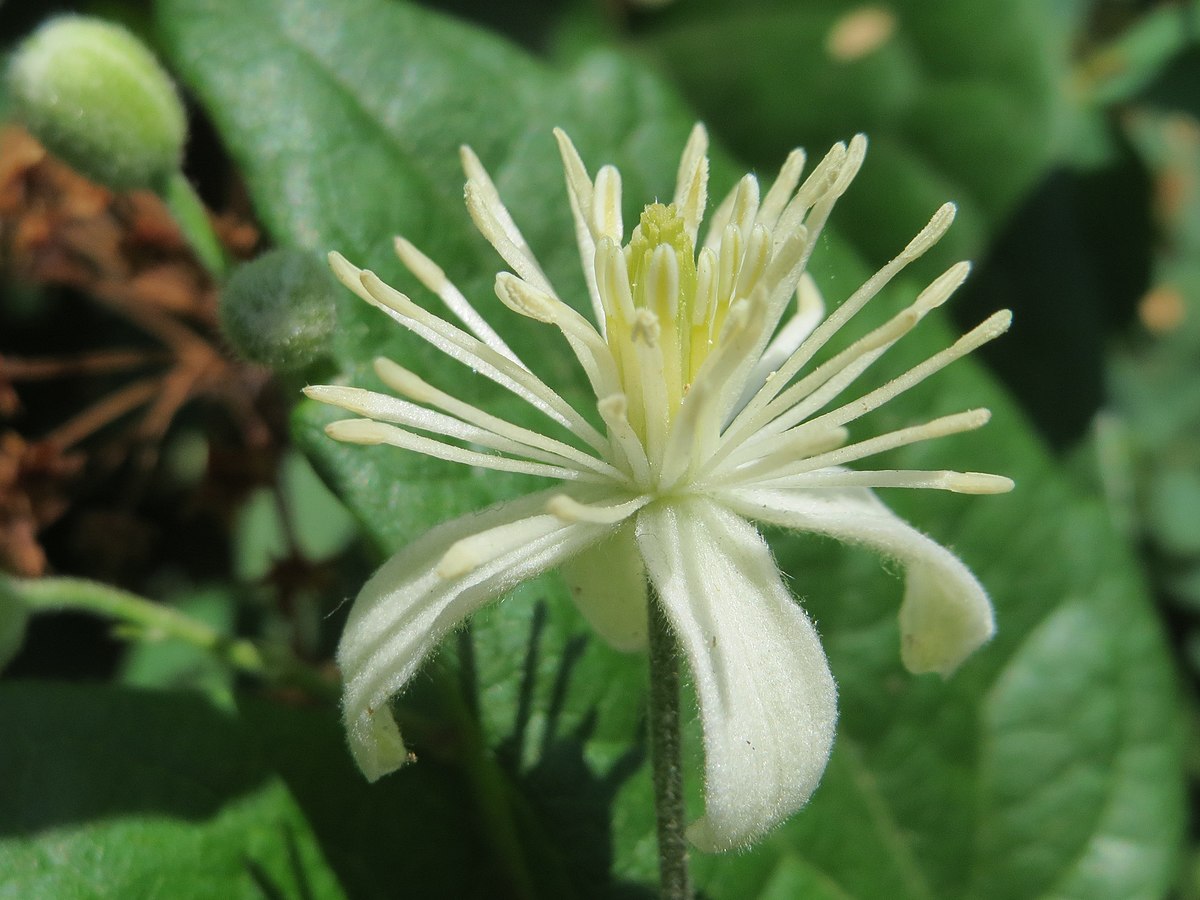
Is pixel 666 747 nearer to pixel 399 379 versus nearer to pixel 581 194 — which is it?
pixel 399 379

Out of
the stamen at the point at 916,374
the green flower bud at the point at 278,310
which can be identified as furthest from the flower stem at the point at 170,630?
the stamen at the point at 916,374

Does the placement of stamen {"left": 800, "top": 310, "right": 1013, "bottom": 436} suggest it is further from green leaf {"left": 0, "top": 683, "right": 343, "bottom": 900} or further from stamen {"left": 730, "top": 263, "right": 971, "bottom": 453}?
green leaf {"left": 0, "top": 683, "right": 343, "bottom": 900}

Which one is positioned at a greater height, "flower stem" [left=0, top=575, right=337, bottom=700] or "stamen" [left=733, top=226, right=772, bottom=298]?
"stamen" [left=733, top=226, right=772, bottom=298]

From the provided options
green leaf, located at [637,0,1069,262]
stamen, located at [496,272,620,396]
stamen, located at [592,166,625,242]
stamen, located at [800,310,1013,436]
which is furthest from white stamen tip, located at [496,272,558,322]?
green leaf, located at [637,0,1069,262]

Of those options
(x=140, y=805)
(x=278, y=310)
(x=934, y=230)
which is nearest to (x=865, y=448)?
(x=934, y=230)

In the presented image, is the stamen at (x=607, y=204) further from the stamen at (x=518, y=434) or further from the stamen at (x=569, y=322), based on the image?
the stamen at (x=518, y=434)

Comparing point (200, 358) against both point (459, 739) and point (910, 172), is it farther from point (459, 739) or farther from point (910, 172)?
point (910, 172)

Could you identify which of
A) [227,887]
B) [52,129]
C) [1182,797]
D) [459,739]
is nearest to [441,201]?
[52,129]
